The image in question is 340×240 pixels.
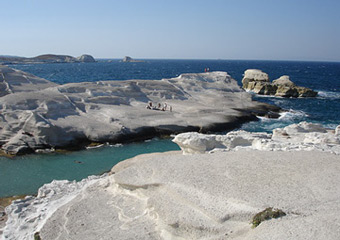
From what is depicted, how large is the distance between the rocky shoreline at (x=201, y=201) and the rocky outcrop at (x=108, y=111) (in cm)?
1279

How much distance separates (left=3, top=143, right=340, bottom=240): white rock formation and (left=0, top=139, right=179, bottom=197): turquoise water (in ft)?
14.4

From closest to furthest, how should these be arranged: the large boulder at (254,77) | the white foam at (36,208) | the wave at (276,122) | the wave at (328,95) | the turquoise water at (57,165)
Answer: the white foam at (36,208) → the turquoise water at (57,165) → the wave at (276,122) → the wave at (328,95) → the large boulder at (254,77)

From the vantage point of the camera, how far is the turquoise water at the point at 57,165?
894 inches

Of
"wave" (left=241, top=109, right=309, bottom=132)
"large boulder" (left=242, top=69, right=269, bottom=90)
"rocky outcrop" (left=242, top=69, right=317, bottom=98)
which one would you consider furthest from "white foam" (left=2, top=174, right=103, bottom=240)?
"large boulder" (left=242, top=69, right=269, bottom=90)

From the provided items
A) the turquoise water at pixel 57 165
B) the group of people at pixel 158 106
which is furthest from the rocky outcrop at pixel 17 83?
the turquoise water at pixel 57 165

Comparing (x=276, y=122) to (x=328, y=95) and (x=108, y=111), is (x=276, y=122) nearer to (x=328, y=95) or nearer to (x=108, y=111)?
(x=108, y=111)

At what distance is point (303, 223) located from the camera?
432 inches

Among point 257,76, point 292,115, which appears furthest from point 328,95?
point 292,115

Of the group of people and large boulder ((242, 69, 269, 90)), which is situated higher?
large boulder ((242, 69, 269, 90))

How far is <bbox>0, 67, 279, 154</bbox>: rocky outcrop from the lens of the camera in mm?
31172

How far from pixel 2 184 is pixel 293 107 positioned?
48.0 m

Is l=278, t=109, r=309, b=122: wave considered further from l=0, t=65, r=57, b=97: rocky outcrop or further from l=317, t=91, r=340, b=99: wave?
l=0, t=65, r=57, b=97: rocky outcrop

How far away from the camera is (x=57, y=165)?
26.4 m

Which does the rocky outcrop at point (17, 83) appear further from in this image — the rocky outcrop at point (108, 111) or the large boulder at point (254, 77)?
the large boulder at point (254, 77)
